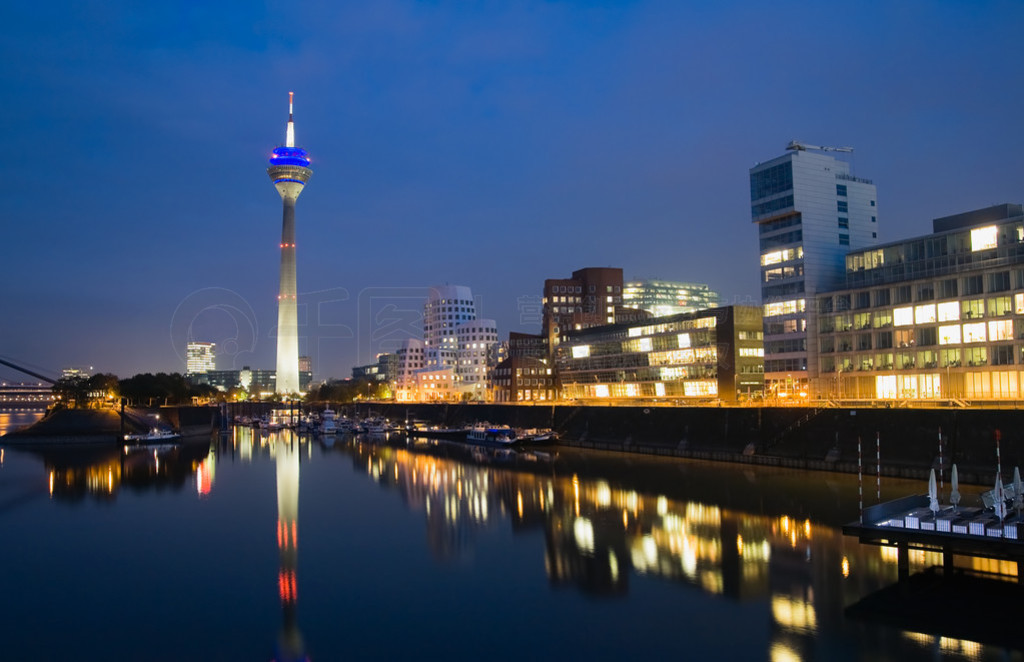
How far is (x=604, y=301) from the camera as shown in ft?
611

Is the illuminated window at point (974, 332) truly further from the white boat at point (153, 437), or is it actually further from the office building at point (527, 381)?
the white boat at point (153, 437)

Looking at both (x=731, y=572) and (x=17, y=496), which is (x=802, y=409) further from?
(x=17, y=496)

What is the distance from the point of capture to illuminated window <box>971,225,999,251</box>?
6888 cm

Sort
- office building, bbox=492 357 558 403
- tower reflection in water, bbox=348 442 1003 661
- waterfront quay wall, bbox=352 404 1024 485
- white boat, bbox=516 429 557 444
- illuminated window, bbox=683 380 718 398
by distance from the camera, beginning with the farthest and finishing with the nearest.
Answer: office building, bbox=492 357 558 403 < illuminated window, bbox=683 380 718 398 < white boat, bbox=516 429 557 444 < waterfront quay wall, bbox=352 404 1024 485 < tower reflection in water, bbox=348 442 1003 661

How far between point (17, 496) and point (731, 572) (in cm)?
5600

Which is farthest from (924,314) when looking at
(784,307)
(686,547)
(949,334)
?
(686,547)

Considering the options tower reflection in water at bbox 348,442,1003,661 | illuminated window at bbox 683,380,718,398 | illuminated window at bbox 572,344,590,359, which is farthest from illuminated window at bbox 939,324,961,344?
illuminated window at bbox 572,344,590,359

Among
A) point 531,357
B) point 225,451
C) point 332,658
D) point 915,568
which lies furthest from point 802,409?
point 531,357

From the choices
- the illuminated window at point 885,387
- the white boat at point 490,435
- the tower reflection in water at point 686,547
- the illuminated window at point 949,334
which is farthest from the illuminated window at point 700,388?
the tower reflection in water at point 686,547

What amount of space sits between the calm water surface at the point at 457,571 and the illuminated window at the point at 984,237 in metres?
30.0

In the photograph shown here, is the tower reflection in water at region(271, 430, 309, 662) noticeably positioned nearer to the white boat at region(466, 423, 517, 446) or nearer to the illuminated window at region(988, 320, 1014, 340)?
the white boat at region(466, 423, 517, 446)

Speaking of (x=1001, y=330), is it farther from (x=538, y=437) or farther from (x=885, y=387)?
(x=538, y=437)

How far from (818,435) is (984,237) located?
26261 millimetres

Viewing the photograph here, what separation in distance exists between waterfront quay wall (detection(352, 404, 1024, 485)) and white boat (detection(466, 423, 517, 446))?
297 inches
